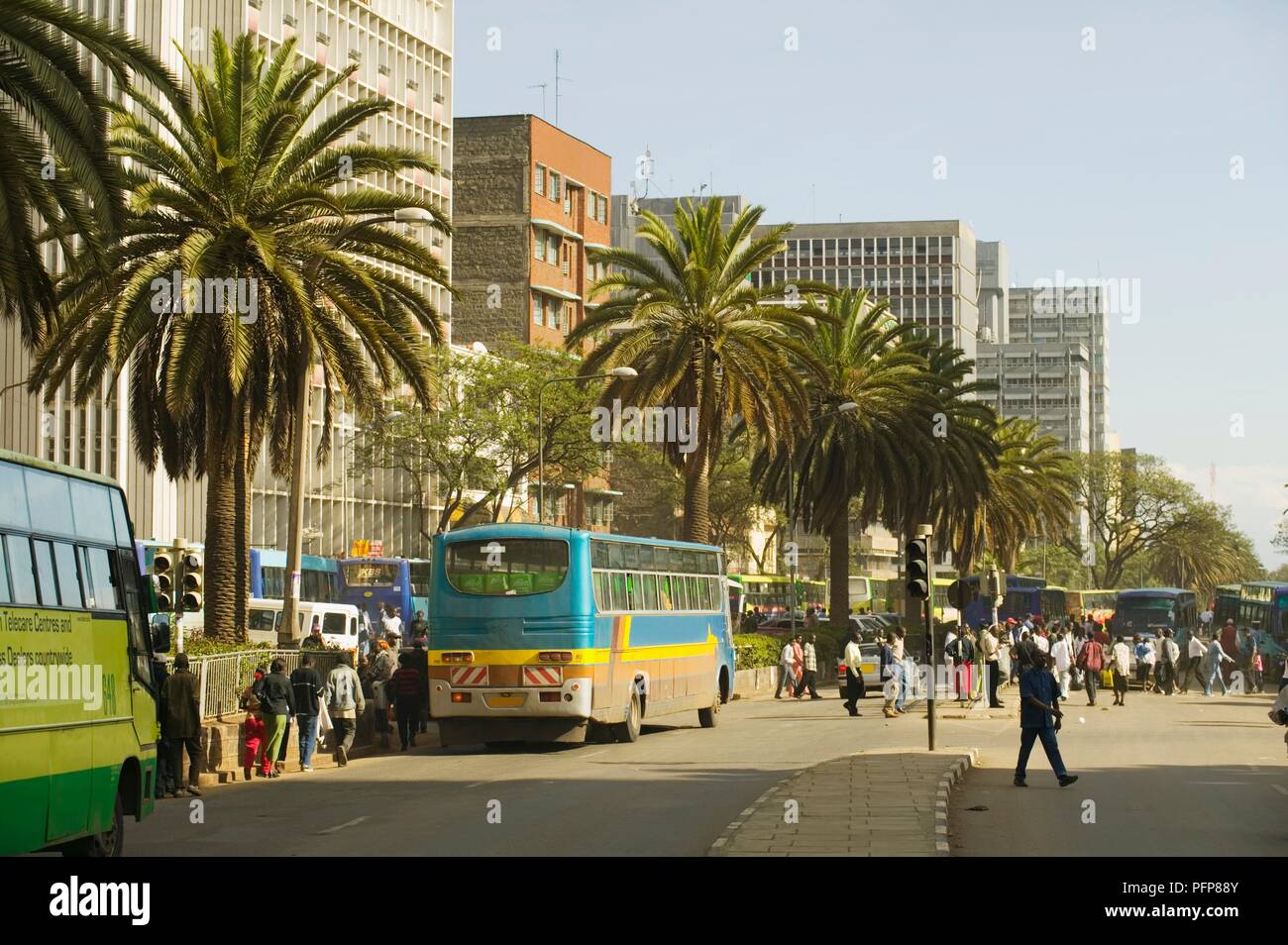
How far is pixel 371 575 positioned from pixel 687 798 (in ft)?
133

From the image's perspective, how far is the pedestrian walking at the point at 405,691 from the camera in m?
28.9

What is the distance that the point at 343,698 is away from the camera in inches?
1012

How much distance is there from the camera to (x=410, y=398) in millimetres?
65250

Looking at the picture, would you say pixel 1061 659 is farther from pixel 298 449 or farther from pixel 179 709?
pixel 179 709

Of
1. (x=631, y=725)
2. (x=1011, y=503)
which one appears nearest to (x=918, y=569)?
(x=631, y=725)

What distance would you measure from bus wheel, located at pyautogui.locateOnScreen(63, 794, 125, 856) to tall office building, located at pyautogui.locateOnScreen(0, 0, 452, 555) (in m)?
35.8

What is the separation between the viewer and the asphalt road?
1540 centimetres

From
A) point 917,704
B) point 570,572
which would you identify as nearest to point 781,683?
point 917,704

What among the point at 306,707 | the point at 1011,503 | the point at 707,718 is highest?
the point at 1011,503

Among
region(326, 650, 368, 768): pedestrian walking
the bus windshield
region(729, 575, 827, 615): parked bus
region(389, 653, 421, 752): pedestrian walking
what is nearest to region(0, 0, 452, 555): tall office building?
the bus windshield

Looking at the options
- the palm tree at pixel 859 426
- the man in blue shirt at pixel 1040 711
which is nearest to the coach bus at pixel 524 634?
the man in blue shirt at pixel 1040 711

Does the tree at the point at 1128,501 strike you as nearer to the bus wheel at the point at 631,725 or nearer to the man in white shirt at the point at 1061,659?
the man in white shirt at the point at 1061,659
